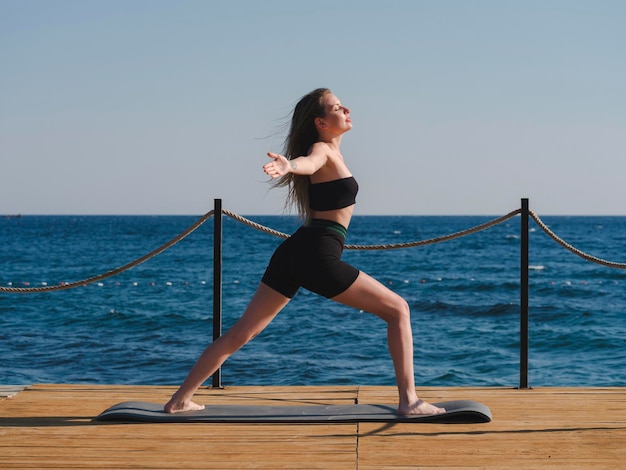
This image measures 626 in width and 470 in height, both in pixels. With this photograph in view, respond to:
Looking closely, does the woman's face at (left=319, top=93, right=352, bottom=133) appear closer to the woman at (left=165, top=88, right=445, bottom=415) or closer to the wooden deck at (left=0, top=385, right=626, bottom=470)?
the woman at (left=165, top=88, right=445, bottom=415)

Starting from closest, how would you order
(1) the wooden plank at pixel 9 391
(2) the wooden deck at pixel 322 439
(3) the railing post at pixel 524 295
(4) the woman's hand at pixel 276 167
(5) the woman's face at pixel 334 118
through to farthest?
(4) the woman's hand at pixel 276 167, (2) the wooden deck at pixel 322 439, (5) the woman's face at pixel 334 118, (1) the wooden plank at pixel 9 391, (3) the railing post at pixel 524 295

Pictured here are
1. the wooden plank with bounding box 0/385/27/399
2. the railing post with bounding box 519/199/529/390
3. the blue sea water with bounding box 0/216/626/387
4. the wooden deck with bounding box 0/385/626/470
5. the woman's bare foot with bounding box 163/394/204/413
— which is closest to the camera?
the wooden deck with bounding box 0/385/626/470

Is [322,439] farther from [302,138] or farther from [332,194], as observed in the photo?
[302,138]

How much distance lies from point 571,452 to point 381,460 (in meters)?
0.87

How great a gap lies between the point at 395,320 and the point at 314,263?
19.9 inches

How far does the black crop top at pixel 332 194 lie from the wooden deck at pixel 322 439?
43.2 inches

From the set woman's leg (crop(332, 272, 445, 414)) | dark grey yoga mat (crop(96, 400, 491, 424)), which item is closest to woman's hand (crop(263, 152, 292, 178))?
woman's leg (crop(332, 272, 445, 414))

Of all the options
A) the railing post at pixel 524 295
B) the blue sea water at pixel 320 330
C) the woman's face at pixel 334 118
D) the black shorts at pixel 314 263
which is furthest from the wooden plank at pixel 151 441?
the blue sea water at pixel 320 330

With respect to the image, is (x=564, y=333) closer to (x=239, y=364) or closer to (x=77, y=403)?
(x=239, y=364)

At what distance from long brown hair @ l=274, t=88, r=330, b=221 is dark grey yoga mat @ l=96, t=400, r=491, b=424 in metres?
1.04

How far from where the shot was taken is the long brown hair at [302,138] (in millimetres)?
4004

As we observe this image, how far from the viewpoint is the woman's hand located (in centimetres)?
333

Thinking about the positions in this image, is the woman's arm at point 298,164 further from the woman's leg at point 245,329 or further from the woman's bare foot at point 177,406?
the woman's bare foot at point 177,406

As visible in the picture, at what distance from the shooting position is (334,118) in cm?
399
